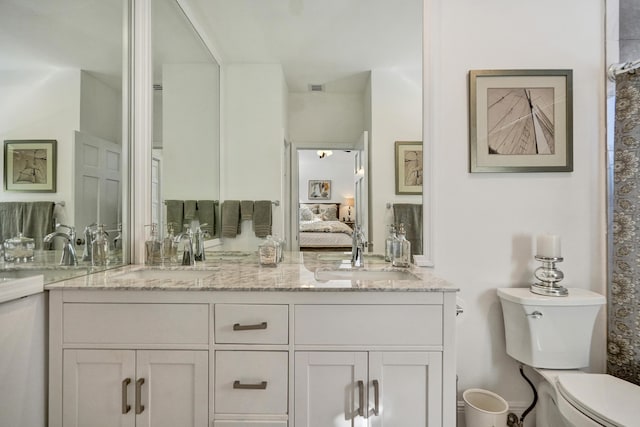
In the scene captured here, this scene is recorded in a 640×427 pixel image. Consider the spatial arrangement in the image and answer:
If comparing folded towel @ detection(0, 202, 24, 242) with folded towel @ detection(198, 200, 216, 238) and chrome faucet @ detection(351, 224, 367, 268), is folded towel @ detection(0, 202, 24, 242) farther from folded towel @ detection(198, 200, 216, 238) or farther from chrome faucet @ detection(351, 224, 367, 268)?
chrome faucet @ detection(351, 224, 367, 268)

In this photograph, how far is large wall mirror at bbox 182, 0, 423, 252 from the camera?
66.6 inches

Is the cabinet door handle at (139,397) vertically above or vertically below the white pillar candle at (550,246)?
below

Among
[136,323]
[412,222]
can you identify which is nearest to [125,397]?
[136,323]

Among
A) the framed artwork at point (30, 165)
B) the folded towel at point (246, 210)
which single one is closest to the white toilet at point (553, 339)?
the folded towel at point (246, 210)

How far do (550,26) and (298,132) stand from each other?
150cm

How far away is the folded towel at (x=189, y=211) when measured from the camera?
5.85ft

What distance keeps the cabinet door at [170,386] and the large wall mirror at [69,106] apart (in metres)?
0.62

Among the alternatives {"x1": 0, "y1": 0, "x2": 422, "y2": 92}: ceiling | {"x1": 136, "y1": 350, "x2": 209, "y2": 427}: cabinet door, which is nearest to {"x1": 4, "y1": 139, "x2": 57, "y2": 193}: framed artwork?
{"x1": 0, "y1": 0, "x2": 422, "y2": 92}: ceiling

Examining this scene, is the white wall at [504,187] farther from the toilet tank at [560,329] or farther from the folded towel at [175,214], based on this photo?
the folded towel at [175,214]

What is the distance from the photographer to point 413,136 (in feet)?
5.44

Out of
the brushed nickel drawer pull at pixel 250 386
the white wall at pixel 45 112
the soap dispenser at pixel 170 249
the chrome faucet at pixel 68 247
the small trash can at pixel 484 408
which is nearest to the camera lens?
the white wall at pixel 45 112

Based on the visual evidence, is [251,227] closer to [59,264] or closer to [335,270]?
[335,270]

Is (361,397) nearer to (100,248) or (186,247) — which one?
(186,247)

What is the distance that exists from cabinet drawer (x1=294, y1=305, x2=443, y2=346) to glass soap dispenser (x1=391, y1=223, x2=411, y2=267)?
16.1 inches
